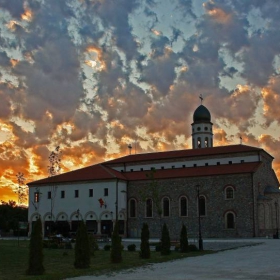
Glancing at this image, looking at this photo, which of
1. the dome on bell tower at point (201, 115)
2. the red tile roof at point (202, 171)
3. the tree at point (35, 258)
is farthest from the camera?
the dome on bell tower at point (201, 115)

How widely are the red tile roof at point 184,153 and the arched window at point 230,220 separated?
8916 millimetres

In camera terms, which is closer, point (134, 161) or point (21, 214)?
point (134, 161)

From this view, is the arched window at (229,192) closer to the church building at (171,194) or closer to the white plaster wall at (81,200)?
the church building at (171,194)

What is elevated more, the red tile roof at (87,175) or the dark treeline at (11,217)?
the red tile roof at (87,175)

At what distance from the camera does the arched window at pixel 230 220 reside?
55.5 meters

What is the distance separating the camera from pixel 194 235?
186 feet

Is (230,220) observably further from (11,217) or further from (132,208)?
(11,217)

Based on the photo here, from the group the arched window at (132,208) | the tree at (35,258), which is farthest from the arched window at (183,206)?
the tree at (35,258)

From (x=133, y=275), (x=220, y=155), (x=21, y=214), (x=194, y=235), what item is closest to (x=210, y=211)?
(x=194, y=235)

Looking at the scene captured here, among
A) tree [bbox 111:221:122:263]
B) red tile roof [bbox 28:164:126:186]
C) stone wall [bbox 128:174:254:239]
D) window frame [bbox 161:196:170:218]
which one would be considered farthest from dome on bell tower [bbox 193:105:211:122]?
tree [bbox 111:221:122:263]

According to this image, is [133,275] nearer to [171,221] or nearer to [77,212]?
[171,221]

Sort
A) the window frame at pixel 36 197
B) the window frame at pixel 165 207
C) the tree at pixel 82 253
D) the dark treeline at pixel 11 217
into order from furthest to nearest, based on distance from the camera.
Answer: the dark treeline at pixel 11 217 < the window frame at pixel 36 197 < the window frame at pixel 165 207 < the tree at pixel 82 253

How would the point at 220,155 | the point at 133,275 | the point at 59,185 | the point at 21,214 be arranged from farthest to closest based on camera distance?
the point at 21,214 < the point at 59,185 < the point at 220,155 < the point at 133,275

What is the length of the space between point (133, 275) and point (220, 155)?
144 ft
